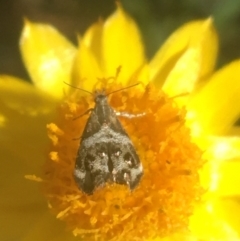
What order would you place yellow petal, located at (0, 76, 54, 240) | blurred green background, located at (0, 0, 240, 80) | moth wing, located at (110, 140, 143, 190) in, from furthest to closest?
blurred green background, located at (0, 0, 240, 80)
yellow petal, located at (0, 76, 54, 240)
moth wing, located at (110, 140, 143, 190)

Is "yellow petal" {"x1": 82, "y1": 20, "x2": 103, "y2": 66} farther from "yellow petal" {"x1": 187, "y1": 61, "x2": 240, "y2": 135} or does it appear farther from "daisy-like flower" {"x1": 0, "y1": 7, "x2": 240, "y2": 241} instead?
"yellow petal" {"x1": 187, "y1": 61, "x2": 240, "y2": 135}

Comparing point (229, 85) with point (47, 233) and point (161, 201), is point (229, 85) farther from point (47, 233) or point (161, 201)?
point (47, 233)

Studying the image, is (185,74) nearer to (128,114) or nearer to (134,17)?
(128,114)

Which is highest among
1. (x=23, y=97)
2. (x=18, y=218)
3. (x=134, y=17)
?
(x=134, y=17)

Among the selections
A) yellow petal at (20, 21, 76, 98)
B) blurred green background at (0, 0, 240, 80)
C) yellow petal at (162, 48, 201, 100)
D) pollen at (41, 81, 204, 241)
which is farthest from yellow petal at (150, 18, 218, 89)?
blurred green background at (0, 0, 240, 80)

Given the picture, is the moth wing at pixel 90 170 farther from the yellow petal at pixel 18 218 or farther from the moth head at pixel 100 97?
the yellow petal at pixel 18 218

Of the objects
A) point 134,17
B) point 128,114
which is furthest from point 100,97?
point 134,17
